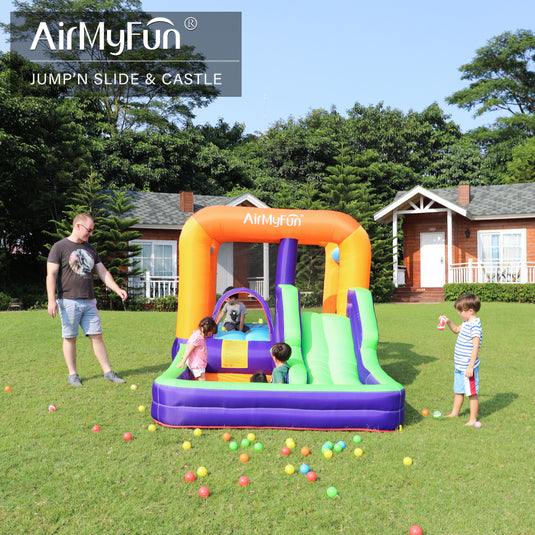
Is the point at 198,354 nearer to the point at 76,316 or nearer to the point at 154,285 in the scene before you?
the point at 76,316

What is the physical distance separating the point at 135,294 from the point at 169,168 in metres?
14.5

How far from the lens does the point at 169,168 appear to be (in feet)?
105

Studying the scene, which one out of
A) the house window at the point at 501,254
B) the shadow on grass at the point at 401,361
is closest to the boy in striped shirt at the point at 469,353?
Answer: the shadow on grass at the point at 401,361

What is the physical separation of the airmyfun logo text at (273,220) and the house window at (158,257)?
13.4 metres

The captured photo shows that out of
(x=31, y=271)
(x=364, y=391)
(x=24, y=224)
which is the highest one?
(x=24, y=224)

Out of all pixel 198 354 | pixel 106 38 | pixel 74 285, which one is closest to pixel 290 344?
pixel 198 354

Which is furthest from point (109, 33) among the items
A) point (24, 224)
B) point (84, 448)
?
point (84, 448)

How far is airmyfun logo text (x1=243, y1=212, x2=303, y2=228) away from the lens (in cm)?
821

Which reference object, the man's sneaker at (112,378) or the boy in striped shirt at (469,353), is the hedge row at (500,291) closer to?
the boy in striped shirt at (469,353)

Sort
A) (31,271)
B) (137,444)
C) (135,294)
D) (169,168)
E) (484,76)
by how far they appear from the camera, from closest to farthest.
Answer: (137,444) → (135,294) → (31,271) → (169,168) → (484,76)

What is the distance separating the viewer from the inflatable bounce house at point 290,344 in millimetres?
→ 5297

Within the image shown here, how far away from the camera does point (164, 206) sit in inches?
909

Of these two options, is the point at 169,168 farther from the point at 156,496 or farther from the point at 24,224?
the point at 156,496

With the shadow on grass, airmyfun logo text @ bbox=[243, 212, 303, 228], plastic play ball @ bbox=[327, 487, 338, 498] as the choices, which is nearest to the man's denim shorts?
airmyfun logo text @ bbox=[243, 212, 303, 228]
